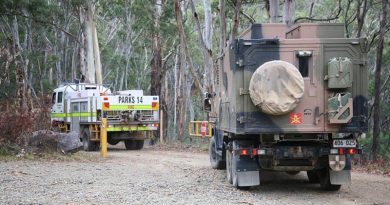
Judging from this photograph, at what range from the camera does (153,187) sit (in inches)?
447

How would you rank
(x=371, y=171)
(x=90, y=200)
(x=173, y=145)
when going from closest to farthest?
(x=90, y=200) → (x=371, y=171) → (x=173, y=145)

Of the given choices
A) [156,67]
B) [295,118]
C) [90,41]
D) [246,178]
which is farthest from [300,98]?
[90,41]

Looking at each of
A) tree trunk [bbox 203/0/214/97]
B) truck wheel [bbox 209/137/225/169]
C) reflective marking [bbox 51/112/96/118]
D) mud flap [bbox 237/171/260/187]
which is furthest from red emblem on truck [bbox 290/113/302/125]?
reflective marking [bbox 51/112/96/118]

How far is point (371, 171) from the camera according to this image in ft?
50.8

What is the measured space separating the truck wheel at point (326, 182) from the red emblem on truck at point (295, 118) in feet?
5.52

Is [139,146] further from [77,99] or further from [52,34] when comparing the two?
[52,34]

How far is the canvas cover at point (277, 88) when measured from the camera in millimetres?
9930

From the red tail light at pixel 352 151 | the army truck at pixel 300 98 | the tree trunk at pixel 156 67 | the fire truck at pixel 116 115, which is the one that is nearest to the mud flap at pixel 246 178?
the army truck at pixel 300 98

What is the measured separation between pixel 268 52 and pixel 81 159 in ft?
28.9

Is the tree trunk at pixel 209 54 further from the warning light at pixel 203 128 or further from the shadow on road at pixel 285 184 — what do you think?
the shadow on road at pixel 285 184

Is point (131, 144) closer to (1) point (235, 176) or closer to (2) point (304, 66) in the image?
(1) point (235, 176)

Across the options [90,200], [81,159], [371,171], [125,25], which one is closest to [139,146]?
[81,159]

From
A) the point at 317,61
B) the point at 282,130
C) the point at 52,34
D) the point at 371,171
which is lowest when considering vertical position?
the point at 371,171

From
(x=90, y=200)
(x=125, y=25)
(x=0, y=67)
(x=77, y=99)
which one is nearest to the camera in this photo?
(x=90, y=200)
